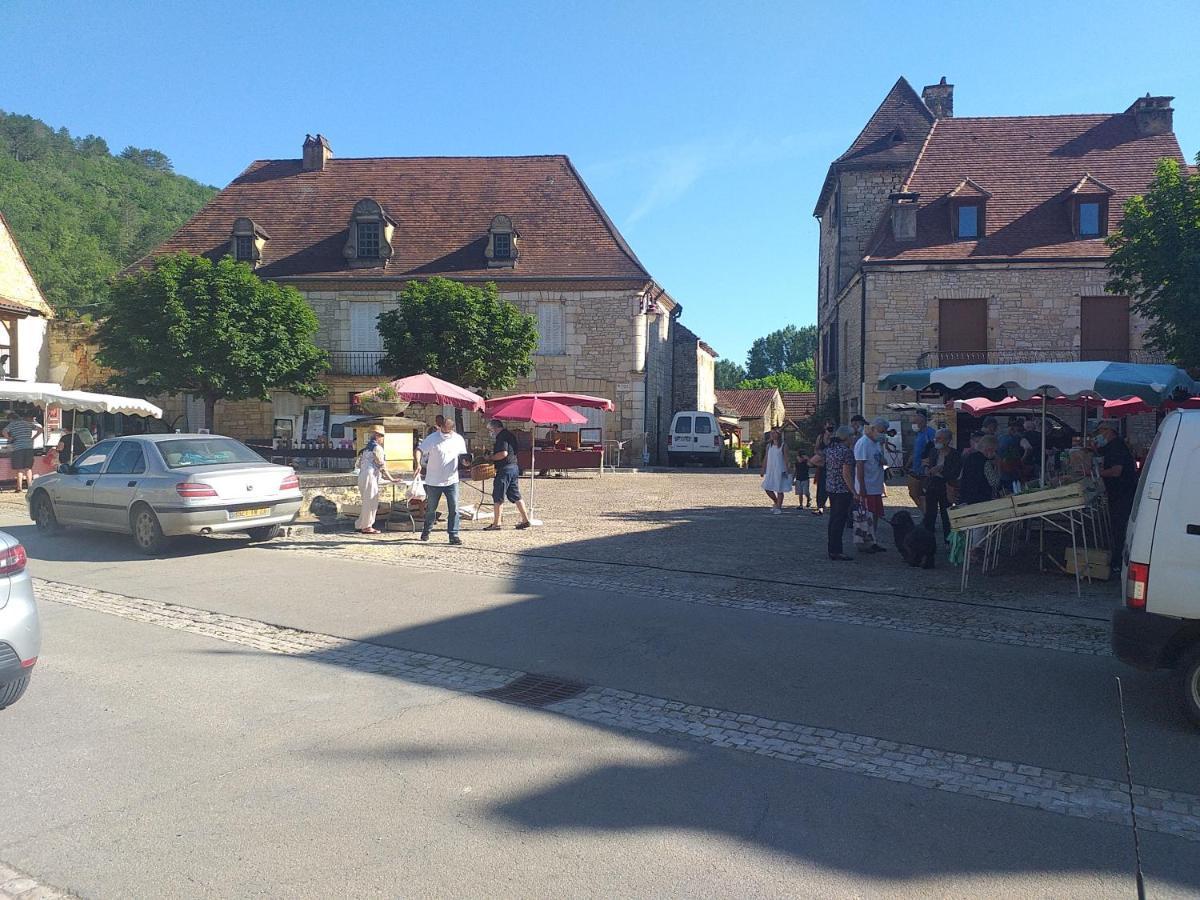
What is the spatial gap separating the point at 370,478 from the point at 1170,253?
42.4ft

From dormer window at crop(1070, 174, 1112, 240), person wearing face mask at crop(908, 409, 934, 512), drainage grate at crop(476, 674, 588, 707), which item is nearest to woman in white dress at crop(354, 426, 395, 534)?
drainage grate at crop(476, 674, 588, 707)

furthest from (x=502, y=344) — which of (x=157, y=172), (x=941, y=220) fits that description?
(x=157, y=172)

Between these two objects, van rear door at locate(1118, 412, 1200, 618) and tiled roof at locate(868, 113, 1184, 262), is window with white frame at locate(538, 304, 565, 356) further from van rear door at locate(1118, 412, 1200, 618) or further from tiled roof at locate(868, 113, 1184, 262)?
van rear door at locate(1118, 412, 1200, 618)

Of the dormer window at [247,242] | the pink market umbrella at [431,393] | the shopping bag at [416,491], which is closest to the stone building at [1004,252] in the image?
the pink market umbrella at [431,393]

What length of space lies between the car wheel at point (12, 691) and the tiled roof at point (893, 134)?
31.3m

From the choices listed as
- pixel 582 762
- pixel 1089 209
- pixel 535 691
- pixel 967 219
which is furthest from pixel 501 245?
pixel 582 762

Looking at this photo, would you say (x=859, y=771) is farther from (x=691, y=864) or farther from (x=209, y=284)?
(x=209, y=284)

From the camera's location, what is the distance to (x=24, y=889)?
3314 millimetres

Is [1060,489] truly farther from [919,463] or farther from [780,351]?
[780,351]

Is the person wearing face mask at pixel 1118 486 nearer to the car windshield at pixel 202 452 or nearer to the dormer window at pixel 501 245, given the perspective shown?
the car windshield at pixel 202 452

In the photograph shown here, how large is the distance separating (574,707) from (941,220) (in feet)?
85.1

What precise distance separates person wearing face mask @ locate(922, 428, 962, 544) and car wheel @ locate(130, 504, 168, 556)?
876 centimetres

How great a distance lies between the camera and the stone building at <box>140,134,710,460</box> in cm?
3127

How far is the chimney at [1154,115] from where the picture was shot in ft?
95.3
